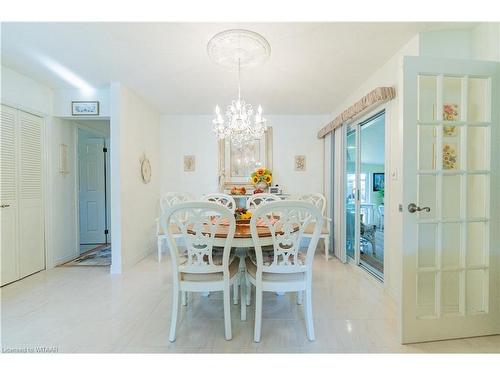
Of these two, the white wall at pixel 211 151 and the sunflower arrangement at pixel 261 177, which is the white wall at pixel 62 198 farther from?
the sunflower arrangement at pixel 261 177

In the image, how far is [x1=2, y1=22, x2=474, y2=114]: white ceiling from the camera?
1.95 m

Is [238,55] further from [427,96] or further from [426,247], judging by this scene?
[426,247]

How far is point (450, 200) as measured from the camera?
1666mm

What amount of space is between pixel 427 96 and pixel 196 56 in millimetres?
2051

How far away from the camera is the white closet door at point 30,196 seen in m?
2.88

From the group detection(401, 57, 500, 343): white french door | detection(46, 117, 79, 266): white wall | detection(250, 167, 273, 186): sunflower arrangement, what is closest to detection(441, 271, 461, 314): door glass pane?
detection(401, 57, 500, 343): white french door

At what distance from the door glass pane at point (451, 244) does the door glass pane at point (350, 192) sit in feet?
5.47

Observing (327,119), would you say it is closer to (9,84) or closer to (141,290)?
(141,290)
